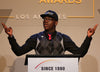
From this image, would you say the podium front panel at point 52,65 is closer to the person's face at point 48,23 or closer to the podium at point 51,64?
the podium at point 51,64

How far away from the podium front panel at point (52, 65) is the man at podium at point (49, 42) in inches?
14.7

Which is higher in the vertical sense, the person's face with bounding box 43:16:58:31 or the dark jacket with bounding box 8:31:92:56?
the person's face with bounding box 43:16:58:31

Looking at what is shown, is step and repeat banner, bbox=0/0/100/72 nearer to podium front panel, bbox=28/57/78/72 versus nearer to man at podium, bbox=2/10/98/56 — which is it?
man at podium, bbox=2/10/98/56

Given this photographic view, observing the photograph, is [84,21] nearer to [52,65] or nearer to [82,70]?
[82,70]

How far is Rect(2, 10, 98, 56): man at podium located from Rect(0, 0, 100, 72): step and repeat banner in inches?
41.2

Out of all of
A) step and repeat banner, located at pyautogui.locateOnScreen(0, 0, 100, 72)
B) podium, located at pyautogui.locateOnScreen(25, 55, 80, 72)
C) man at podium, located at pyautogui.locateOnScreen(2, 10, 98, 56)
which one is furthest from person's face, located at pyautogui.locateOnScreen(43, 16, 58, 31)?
step and repeat banner, located at pyautogui.locateOnScreen(0, 0, 100, 72)

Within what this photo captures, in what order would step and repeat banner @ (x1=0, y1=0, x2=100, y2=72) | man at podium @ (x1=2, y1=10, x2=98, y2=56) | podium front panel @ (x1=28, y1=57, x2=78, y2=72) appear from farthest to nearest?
step and repeat banner @ (x1=0, y1=0, x2=100, y2=72) < man at podium @ (x1=2, y1=10, x2=98, y2=56) < podium front panel @ (x1=28, y1=57, x2=78, y2=72)

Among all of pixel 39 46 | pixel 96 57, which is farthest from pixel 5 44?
pixel 96 57

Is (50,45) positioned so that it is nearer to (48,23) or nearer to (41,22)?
(48,23)

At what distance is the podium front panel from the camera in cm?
196

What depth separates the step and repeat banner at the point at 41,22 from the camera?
11.6ft

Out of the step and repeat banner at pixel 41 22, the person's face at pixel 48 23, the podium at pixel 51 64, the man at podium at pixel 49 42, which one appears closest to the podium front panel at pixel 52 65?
the podium at pixel 51 64

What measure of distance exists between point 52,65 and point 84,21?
1.79m

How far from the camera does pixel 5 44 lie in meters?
3.53
